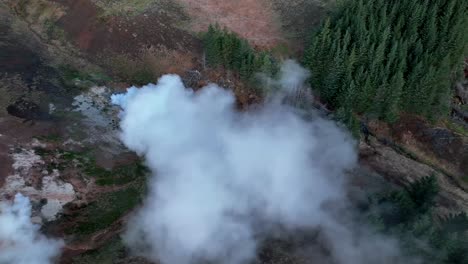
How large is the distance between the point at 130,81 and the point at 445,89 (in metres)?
30.2

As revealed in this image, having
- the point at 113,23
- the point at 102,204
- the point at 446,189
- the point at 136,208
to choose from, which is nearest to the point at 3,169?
the point at 102,204

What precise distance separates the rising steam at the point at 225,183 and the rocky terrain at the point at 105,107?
198cm

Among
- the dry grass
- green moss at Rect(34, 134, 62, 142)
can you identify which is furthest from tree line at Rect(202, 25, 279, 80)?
green moss at Rect(34, 134, 62, 142)

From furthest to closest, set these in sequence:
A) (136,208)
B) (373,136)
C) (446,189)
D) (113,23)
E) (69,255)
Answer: (113,23)
(373,136)
(446,189)
(136,208)
(69,255)

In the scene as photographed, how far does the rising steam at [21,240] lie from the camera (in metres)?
27.5

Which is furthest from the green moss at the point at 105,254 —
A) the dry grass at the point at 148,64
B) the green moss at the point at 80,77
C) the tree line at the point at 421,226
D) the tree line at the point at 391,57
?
the tree line at the point at 391,57

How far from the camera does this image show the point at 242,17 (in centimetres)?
5119

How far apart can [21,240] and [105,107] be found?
1630cm

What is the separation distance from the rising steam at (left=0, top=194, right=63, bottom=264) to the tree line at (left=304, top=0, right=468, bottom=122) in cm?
2570

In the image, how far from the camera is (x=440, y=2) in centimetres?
4403

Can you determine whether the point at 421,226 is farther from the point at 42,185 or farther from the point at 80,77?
the point at 80,77

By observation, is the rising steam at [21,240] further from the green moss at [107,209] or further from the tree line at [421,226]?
the tree line at [421,226]

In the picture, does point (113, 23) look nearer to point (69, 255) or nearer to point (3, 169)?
point (3, 169)

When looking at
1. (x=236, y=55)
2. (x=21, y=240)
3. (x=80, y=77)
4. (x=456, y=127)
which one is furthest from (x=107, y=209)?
(x=456, y=127)
